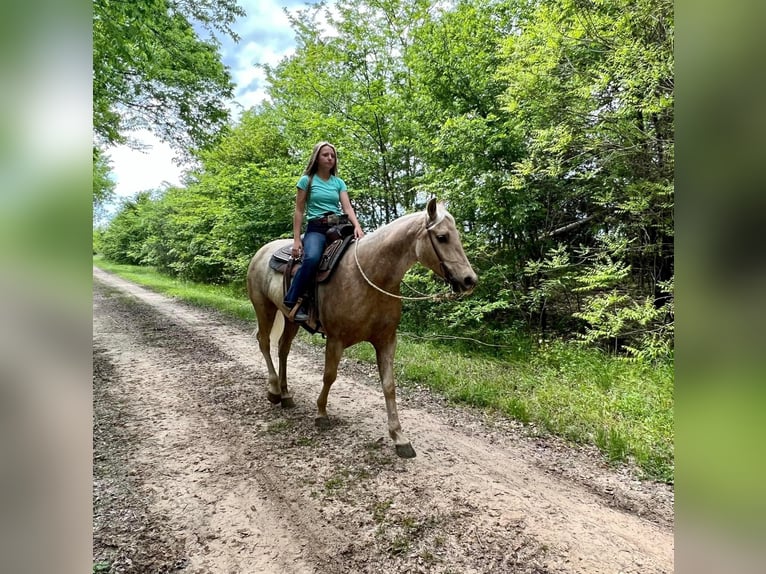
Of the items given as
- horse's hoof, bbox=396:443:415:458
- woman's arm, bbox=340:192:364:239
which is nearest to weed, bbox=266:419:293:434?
horse's hoof, bbox=396:443:415:458

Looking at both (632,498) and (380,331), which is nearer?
(632,498)

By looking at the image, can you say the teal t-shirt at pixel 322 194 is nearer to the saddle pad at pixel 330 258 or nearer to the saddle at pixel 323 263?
the saddle at pixel 323 263

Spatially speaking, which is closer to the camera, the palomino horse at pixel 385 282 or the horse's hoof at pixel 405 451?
the palomino horse at pixel 385 282

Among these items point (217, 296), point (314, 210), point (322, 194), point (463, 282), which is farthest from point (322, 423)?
point (217, 296)

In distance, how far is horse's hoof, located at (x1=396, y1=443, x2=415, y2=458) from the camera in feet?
9.87

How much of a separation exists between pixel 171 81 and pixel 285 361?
5.66 m

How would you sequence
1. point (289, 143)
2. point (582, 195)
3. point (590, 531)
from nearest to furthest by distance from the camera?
point (590, 531)
point (582, 195)
point (289, 143)

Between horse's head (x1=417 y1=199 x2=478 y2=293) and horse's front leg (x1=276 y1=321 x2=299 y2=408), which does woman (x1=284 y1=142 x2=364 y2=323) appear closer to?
horse's front leg (x1=276 y1=321 x2=299 y2=408)

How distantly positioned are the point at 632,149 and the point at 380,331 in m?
3.86

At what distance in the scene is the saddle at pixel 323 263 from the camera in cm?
343

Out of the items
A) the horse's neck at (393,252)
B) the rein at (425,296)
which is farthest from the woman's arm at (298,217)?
the horse's neck at (393,252)

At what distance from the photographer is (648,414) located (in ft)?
11.5
